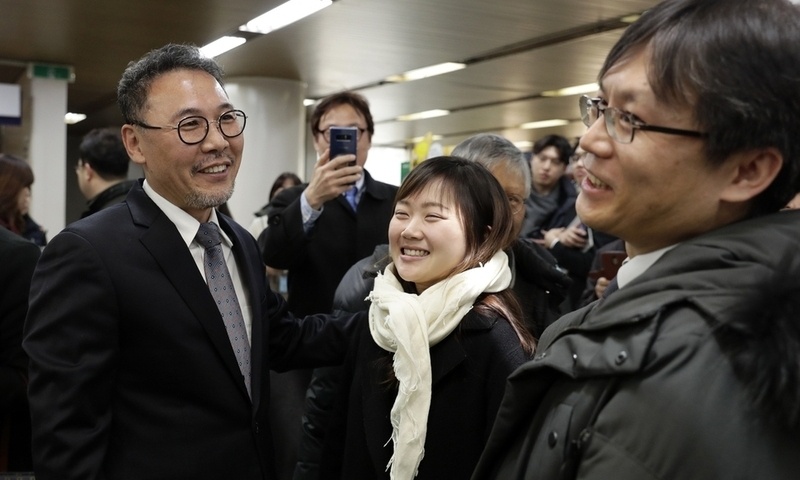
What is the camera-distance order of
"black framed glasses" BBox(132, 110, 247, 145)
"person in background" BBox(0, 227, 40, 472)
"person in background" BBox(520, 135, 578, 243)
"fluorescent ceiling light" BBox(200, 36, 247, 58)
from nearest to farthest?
1. "black framed glasses" BBox(132, 110, 247, 145)
2. "person in background" BBox(0, 227, 40, 472)
3. "person in background" BBox(520, 135, 578, 243)
4. "fluorescent ceiling light" BBox(200, 36, 247, 58)

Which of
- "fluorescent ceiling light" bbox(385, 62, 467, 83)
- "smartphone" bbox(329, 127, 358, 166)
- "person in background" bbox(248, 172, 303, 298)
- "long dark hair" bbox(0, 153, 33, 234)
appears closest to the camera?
"smartphone" bbox(329, 127, 358, 166)

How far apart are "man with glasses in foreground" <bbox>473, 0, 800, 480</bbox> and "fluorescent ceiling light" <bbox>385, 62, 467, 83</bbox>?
852 centimetres

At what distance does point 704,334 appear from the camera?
0.96 meters

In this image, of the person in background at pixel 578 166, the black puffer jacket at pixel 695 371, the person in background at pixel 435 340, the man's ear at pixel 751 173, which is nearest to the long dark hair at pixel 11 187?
the person in background at pixel 435 340

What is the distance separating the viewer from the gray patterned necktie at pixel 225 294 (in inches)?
79.8

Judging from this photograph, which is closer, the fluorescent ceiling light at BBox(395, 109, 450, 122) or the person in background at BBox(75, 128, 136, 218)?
the person in background at BBox(75, 128, 136, 218)

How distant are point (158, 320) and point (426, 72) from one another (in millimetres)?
8652

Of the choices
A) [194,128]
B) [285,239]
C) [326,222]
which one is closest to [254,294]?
[194,128]

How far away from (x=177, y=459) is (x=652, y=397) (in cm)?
125

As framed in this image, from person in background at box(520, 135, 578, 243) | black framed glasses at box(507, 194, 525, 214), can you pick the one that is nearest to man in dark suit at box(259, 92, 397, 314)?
→ black framed glasses at box(507, 194, 525, 214)

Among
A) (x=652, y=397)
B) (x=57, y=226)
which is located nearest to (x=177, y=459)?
(x=652, y=397)

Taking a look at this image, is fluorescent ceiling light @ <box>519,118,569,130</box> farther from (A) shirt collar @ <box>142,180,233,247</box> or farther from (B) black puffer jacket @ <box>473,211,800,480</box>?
(B) black puffer jacket @ <box>473,211,800,480</box>

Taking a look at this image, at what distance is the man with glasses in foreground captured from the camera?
937mm

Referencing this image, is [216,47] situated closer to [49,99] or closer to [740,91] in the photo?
[49,99]
